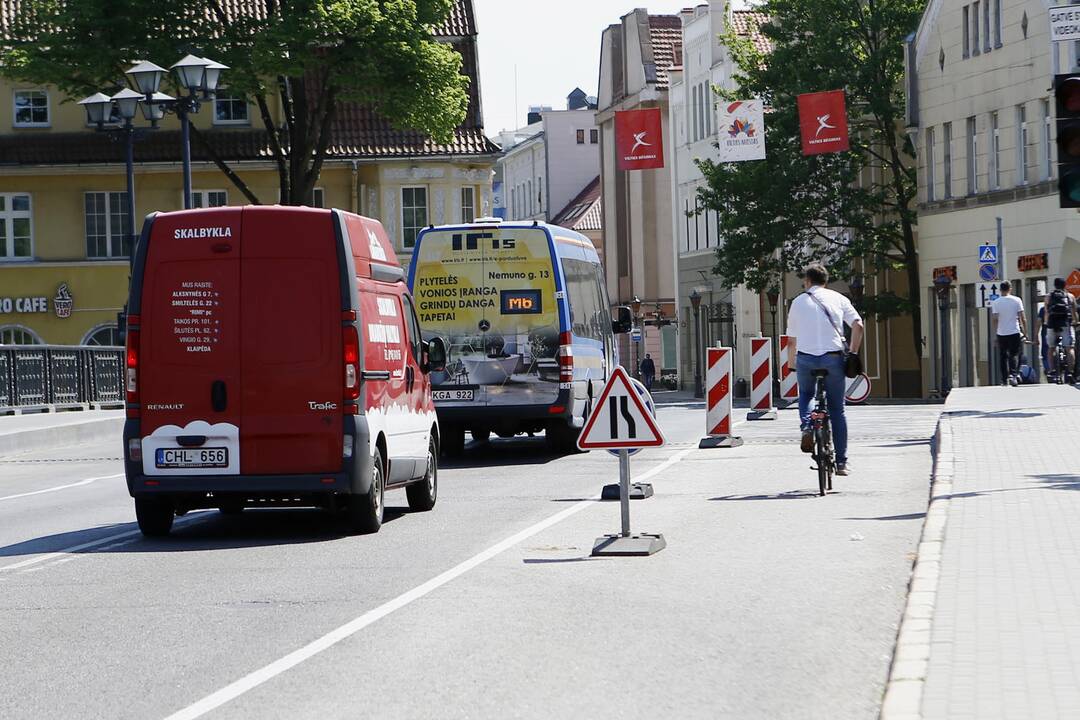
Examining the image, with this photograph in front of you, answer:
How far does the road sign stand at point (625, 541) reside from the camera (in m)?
12.9

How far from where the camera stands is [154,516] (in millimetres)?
15055

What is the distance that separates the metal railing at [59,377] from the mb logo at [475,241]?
14970mm

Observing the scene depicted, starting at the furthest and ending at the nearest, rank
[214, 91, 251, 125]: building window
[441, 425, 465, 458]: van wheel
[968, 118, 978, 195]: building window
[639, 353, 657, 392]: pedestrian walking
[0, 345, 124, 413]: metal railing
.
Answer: [639, 353, 657, 392]: pedestrian walking → [214, 91, 251, 125]: building window → [968, 118, 978, 195]: building window → [0, 345, 124, 413]: metal railing → [441, 425, 465, 458]: van wheel

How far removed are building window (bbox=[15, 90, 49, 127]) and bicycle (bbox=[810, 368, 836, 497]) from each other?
53824mm

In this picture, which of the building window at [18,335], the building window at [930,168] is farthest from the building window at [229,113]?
the building window at [930,168]

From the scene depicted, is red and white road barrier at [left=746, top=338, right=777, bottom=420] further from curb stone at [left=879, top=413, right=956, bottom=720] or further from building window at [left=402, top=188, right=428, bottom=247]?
building window at [left=402, top=188, right=428, bottom=247]

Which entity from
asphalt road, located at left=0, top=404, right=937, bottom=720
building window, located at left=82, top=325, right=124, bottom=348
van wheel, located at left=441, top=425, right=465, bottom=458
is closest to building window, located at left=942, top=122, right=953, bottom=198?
→ building window, located at left=82, top=325, right=124, bottom=348

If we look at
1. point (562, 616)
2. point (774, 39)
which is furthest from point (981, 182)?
point (562, 616)

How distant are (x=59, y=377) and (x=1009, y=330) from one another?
17812 mm

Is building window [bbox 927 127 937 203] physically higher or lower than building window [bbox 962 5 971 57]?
lower

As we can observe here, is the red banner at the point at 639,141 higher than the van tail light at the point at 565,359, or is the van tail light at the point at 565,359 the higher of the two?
the red banner at the point at 639,141

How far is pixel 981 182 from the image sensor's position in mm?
53125

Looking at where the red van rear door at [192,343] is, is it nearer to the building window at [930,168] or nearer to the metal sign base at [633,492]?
the metal sign base at [633,492]

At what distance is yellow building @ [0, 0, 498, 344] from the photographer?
219 ft
